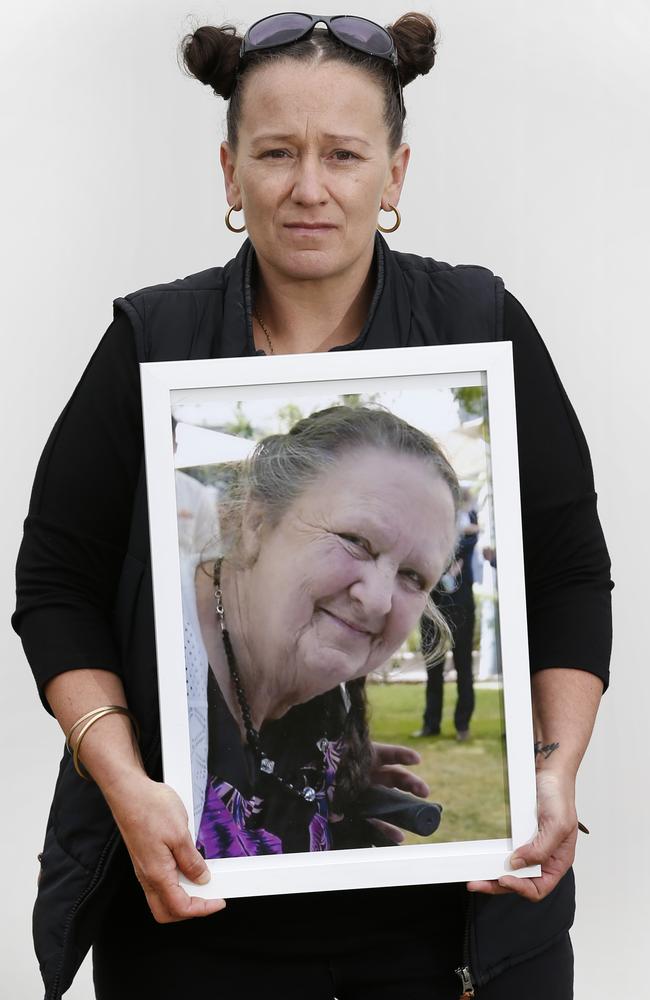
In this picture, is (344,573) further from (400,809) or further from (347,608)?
(400,809)

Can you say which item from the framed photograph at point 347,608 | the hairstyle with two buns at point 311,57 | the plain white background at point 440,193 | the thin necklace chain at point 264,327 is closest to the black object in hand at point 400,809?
the framed photograph at point 347,608

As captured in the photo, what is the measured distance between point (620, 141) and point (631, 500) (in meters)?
0.70

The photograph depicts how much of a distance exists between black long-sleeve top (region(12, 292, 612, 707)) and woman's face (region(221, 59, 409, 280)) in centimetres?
18

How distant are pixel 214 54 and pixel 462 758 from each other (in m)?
0.73

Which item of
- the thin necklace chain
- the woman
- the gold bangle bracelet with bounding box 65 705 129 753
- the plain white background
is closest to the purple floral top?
the woman

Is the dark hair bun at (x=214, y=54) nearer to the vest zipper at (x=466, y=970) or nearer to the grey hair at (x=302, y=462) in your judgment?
the grey hair at (x=302, y=462)

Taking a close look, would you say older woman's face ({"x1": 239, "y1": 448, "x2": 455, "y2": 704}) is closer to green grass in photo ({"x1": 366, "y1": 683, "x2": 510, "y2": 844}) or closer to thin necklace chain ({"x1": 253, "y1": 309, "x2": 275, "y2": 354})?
green grass in photo ({"x1": 366, "y1": 683, "x2": 510, "y2": 844})

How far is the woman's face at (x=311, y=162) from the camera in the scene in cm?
128

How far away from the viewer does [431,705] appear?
126cm

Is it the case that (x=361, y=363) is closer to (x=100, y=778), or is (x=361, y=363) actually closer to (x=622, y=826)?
(x=100, y=778)

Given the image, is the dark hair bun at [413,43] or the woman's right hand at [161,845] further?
the dark hair bun at [413,43]

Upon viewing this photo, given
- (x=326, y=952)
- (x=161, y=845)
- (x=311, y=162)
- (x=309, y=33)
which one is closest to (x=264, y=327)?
A: (x=311, y=162)

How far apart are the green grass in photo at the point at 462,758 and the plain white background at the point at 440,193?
1.48 metres

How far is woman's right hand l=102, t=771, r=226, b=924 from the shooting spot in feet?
3.94
